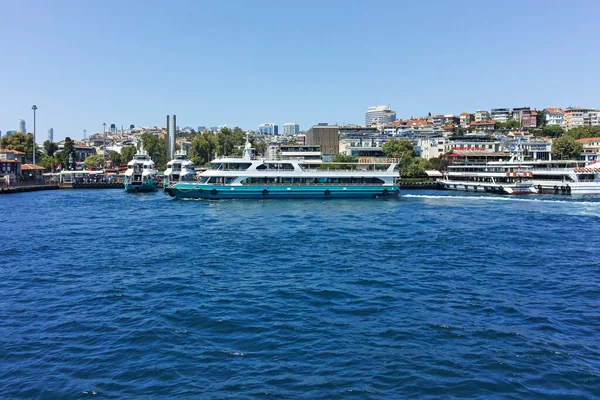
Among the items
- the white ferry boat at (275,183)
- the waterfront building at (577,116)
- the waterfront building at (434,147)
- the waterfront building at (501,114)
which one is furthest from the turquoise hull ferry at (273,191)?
the waterfront building at (501,114)

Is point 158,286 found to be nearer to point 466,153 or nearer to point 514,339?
point 514,339

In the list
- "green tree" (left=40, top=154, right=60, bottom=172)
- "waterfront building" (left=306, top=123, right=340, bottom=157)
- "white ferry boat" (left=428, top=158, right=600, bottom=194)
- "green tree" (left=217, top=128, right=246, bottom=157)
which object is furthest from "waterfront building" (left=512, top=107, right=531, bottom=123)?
"green tree" (left=40, top=154, right=60, bottom=172)

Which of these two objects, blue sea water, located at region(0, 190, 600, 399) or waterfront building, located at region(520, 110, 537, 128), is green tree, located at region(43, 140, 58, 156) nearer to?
blue sea water, located at region(0, 190, 600, 399)

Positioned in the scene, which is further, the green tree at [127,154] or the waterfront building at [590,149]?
the green tree at [127,154]

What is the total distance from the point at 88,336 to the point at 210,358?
351 cm

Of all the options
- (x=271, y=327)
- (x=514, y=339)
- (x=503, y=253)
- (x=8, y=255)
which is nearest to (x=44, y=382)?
(x=271, y=327)

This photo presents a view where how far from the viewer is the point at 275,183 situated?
48031 mm

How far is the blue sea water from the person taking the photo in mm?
9750

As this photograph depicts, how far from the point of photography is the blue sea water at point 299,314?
384 inches

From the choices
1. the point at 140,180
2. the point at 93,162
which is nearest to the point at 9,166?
the point at 140,180

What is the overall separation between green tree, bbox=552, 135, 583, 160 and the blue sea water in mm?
67838

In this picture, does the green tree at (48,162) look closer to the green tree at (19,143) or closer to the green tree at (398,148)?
the green tree at (19,143)

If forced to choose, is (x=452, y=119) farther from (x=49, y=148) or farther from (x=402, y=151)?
(x=49, y=148)

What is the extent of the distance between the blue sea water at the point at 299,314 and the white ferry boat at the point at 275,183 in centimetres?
1865
